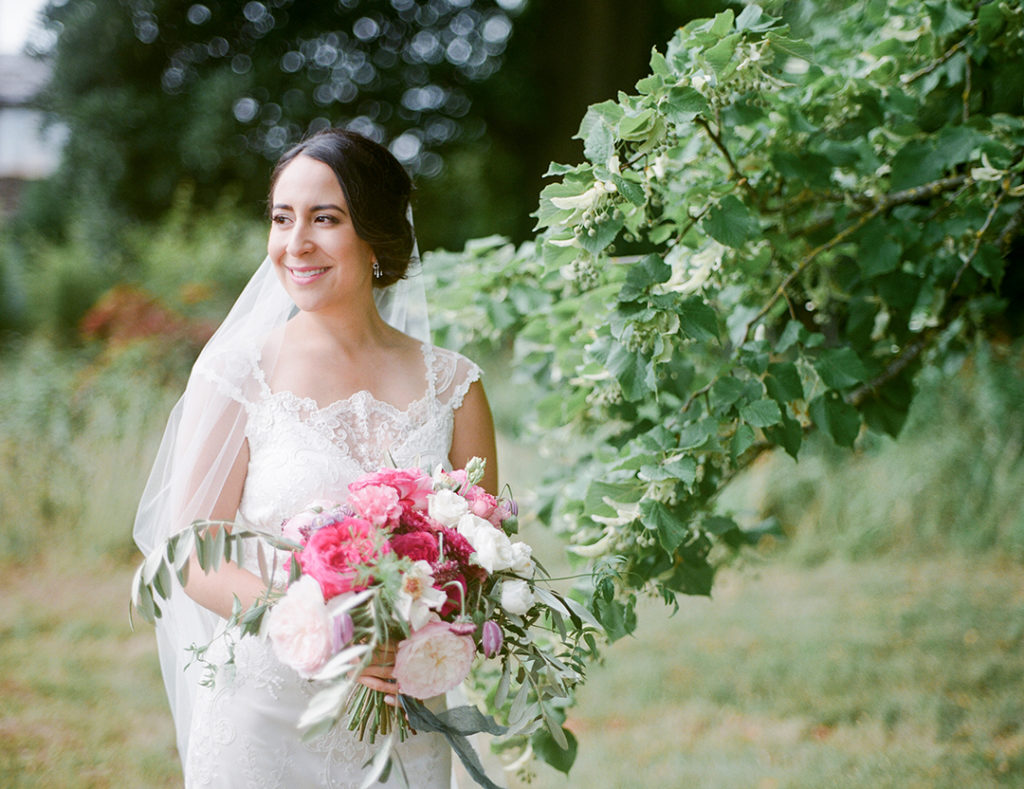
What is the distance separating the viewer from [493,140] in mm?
12289

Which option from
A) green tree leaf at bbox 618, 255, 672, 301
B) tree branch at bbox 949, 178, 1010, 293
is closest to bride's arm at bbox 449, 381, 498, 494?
green tree leaf at bbox 618, 255, 672, 301

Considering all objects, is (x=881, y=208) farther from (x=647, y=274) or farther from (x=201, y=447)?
(x=201, y=447)

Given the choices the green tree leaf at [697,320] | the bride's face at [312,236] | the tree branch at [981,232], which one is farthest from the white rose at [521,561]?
the tree branch at [981,232]

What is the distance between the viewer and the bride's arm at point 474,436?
2.45 metres

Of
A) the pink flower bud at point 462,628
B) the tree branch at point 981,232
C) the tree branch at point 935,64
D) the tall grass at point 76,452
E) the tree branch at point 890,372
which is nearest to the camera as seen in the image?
the pink flower bud at point 462,628

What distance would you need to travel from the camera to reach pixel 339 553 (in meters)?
1.63

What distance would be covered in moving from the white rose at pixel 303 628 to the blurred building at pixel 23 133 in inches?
405

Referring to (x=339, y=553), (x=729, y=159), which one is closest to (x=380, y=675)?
(x=339, y=553)

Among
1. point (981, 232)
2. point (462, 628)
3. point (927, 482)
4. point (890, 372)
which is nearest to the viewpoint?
point (462, 628)

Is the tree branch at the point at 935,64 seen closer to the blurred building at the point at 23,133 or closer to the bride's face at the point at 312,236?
→ the bride's face at the point at 312,236

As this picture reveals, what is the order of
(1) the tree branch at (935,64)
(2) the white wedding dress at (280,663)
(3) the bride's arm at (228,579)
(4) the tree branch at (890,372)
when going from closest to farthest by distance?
1. (3) the bride's arm at (228,579)
2. (2) the white wedding dress at (280,663)
3. (1) the tree branch at (935,64)
4. (4) the tree branch at (890,372)

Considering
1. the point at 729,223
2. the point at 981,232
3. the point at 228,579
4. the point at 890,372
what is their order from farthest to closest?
the point at 890,372
the point at 981,232
the point at 729,223
the point at 228,579

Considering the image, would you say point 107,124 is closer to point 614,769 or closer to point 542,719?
point 614,769

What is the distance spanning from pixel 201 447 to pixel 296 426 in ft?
0.73
